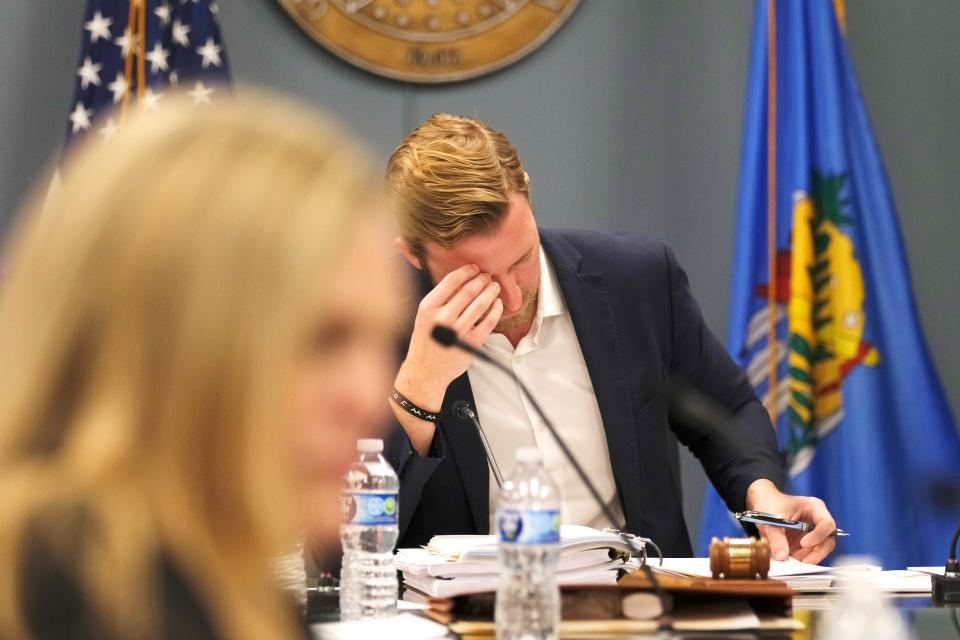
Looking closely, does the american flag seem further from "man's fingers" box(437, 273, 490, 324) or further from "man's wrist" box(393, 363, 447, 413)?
"man's wrist" box(393, 363, 447, 413)

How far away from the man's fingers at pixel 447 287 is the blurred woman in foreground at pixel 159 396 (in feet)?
5.24

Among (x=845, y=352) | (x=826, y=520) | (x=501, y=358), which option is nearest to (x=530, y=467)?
(x=826, y=520)

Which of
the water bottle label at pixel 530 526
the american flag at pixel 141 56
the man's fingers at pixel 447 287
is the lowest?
the water bottle label at pixel 530 526

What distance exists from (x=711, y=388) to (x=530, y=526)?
1298 millimetres

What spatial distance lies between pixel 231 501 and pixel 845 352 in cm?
282

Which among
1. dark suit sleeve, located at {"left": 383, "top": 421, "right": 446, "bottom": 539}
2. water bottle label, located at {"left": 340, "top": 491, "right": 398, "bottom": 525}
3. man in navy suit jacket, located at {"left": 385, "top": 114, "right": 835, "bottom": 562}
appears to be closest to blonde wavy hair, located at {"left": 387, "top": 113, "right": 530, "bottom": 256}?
man in navy suit jacket, located at {"left": 385, "top": 114, "right": 835, "bottom": 562}

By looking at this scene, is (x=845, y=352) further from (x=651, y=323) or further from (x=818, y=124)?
(x=651, y=323)

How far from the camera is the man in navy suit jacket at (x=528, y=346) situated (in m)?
2.25

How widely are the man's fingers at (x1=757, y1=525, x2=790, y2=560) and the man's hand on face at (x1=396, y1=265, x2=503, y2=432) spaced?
0.65m

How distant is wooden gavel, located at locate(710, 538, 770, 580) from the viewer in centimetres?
160

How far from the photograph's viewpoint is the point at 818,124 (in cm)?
336

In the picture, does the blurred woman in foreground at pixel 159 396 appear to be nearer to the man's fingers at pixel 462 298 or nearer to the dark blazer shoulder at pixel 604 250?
the man's fingers at pixel 462 298

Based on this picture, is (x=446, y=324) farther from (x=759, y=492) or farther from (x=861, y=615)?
(x=861, y=615)

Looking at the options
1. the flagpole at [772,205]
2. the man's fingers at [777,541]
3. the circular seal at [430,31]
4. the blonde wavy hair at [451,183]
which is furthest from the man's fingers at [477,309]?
the circular seal at [430,31]
